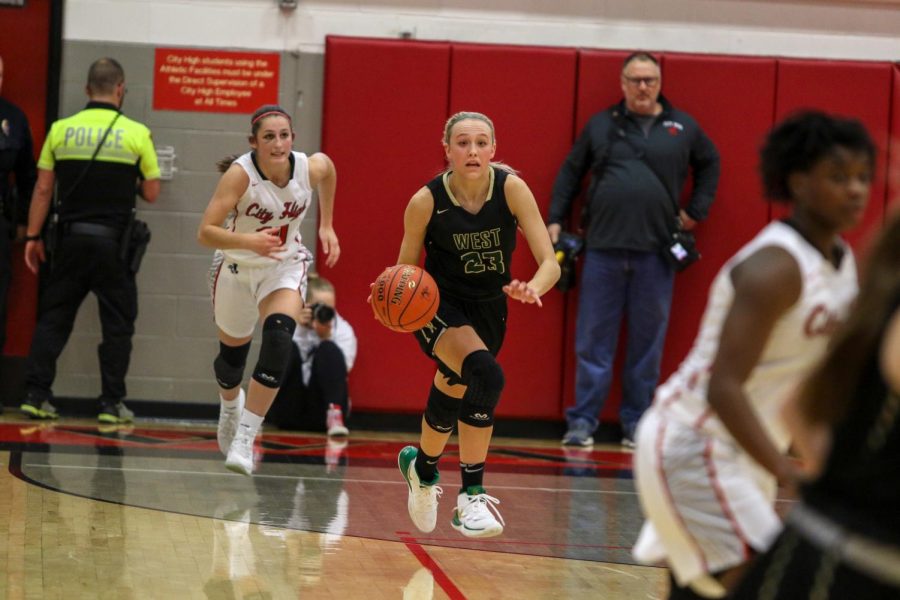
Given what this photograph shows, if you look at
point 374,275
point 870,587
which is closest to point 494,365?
point 870,587

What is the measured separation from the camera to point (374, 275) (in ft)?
27.6

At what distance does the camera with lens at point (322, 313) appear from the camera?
311 inches

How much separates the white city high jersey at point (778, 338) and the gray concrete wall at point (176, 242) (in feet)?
19.9

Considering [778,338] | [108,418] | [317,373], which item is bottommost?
[108,418]

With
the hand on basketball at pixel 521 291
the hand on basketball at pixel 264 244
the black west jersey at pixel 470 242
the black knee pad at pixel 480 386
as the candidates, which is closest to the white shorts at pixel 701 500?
the hand on basketball at pixel 521 291

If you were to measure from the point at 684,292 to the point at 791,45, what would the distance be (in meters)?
1.79

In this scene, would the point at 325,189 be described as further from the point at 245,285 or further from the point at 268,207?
the point at 245,285

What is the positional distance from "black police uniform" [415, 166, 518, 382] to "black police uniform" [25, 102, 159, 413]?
3342mm

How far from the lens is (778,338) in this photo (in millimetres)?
2432

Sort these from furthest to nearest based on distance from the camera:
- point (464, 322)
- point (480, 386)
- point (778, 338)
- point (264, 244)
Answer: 1. point (264, 244)
2. point (464, 322)
3. point (480, 386)
4. point (778, 338)

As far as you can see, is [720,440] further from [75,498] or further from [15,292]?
[15,292]

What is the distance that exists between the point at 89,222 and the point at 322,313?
1.52 meters

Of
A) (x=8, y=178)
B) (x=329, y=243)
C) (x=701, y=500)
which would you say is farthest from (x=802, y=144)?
(x=8, y=178)

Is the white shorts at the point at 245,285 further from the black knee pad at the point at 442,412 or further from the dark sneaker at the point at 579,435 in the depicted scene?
the dark sneaker at the point at 579,435
